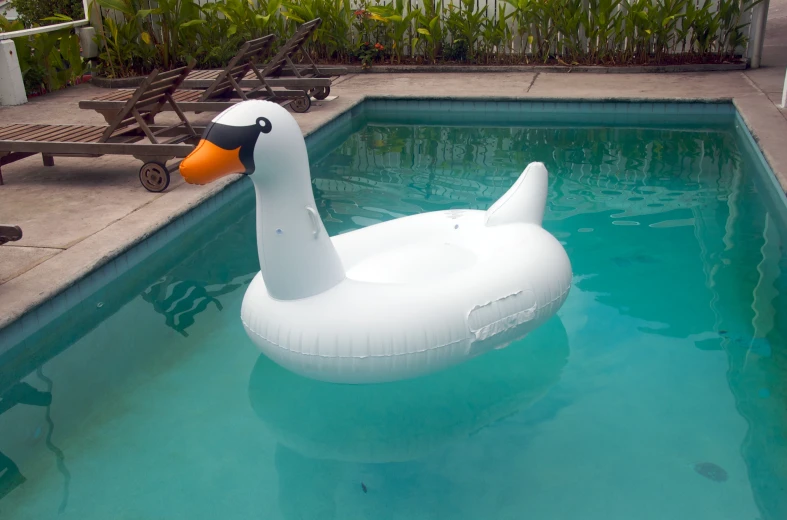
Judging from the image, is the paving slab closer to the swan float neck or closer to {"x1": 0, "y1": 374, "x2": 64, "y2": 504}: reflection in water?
{"x1": 0, "y1": 374, "x2": 64, "y2": 504}: reflection in water

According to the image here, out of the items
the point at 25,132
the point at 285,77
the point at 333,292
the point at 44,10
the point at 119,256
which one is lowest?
the point at 119,256

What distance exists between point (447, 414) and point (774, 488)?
4.47 ft

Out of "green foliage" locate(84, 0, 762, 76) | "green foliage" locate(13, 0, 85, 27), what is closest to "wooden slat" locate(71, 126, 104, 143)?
"green foliage" locate(84, 0, 762, 76)

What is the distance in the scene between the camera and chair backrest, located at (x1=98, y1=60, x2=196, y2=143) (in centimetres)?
557

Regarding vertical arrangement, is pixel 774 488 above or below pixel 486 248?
below

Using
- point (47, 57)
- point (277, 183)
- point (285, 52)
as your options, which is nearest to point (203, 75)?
point (285, 52)

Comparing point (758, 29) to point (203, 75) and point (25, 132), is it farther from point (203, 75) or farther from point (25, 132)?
point (25, 132)

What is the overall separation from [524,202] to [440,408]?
1.16 m

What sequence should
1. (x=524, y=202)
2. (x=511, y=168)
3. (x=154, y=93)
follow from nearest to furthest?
(x=524, y=202) < (x=154, y=93) < (x=511, y=168)

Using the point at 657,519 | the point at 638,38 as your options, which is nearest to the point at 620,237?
the point at 657,519

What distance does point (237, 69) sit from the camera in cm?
739

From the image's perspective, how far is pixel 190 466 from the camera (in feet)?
10.1

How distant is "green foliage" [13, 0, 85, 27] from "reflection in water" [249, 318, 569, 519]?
875 cm

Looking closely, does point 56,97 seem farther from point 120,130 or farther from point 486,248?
point 486,248
